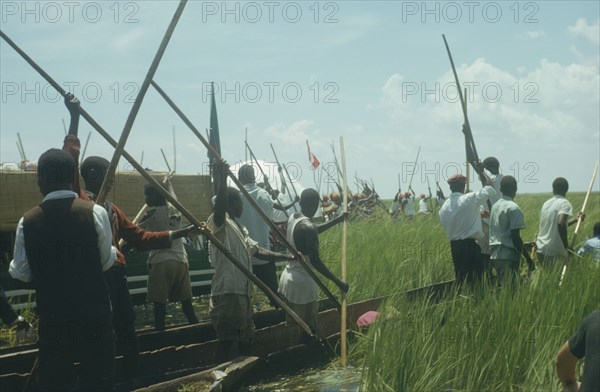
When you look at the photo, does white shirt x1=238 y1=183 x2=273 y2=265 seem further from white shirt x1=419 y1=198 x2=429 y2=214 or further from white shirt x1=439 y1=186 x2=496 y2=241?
white shirt x1=419 y1=198 x2=429 y2=214

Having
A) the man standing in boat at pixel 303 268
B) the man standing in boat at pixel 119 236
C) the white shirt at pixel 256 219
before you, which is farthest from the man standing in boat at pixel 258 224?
the man standing in boat at pixel 119 236

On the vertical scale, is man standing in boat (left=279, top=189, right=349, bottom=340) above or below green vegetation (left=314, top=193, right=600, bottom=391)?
above

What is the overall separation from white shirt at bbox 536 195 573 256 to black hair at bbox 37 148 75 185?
587 centimetres

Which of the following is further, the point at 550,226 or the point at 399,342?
the point at 550,226

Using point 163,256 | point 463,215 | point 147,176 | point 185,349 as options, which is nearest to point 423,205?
point 463,215

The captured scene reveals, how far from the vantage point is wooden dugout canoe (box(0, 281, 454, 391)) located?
18.8 ft

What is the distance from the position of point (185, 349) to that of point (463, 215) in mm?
3419

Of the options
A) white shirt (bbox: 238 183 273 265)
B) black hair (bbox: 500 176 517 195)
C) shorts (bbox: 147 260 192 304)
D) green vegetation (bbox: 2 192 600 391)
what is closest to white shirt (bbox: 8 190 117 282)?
green vegetation (bbox: 2 192 600 391)

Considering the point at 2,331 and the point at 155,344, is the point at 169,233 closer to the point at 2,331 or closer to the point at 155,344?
the point at 155,344

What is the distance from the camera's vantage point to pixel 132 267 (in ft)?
33.0

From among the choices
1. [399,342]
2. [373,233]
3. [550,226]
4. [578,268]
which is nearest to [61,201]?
[399,342]

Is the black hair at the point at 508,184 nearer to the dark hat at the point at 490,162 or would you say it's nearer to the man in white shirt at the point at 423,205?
the dark hat at the point at 490,162

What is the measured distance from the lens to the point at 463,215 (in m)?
8.15

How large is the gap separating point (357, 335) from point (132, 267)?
4070mm
